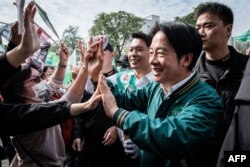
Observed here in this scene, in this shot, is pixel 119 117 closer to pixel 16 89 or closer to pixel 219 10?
pixel 16 89

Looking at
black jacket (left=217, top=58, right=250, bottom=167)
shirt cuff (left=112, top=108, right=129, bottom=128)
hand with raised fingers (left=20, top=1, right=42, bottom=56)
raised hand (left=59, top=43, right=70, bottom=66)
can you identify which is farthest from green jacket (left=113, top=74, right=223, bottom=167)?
raised hand (left=59, top=43, right=70, bottom=66)

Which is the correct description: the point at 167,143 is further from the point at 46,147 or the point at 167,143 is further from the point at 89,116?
the point at 89,116

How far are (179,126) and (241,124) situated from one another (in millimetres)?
454

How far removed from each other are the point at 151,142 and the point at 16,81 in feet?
4.30

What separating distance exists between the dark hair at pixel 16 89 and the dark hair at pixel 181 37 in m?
1.23

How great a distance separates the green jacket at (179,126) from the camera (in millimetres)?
1495

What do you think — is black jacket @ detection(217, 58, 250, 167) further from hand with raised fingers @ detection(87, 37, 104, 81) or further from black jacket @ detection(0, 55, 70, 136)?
hand with raised fingers @ detection(87, 37, 104, 81)

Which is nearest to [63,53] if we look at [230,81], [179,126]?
[230,81]

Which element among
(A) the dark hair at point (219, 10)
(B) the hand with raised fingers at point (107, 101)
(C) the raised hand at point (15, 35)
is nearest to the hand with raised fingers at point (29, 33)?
(C) the raised hand at point (15, 35)

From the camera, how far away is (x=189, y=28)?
186 centimetres

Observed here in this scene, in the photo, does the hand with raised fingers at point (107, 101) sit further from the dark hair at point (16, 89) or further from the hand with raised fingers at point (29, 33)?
the dark hair at point (16, 89)

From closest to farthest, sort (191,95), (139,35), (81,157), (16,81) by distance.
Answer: (191,95)
(16,81)
(81,157)
(139,35)

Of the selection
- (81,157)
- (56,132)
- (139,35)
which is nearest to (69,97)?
(56,132)

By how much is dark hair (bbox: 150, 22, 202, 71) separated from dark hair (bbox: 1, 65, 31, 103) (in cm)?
123
